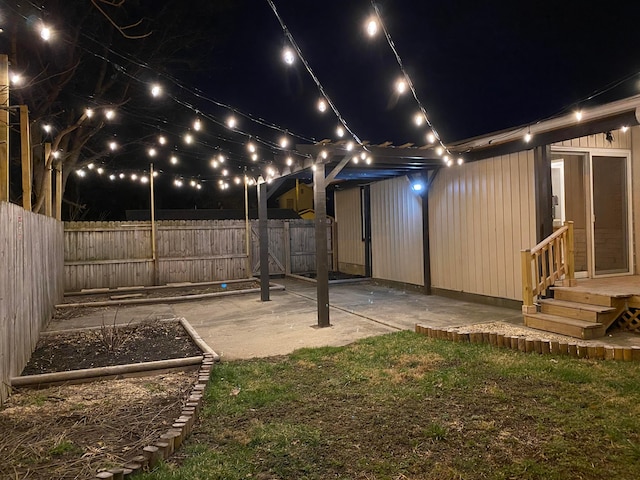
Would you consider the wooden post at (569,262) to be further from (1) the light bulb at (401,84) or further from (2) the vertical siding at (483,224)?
(1) the light bulb at (401,84)

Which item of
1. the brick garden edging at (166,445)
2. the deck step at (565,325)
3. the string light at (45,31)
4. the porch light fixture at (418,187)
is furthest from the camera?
the porch light fixture at (418,187)

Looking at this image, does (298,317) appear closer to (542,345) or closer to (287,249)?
(542,345)

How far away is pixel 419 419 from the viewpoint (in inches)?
142

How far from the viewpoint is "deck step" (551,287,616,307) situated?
5.91 m

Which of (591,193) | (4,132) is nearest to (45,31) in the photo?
(4,132)

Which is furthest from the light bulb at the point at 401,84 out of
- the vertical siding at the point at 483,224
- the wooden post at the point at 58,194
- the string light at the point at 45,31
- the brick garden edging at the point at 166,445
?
the wooden post at the point at 58,194

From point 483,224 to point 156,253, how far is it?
27.6 feet

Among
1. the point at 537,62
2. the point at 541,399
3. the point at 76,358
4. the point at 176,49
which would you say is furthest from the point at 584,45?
the point at 76,358

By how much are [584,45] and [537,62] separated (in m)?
2.22

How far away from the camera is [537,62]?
50.8 ft

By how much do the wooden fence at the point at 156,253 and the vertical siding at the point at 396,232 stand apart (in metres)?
3.67

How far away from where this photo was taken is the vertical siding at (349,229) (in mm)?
13602

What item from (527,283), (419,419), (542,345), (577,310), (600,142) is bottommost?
(419,419)

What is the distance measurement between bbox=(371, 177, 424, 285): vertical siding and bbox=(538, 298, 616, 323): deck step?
157 inches
